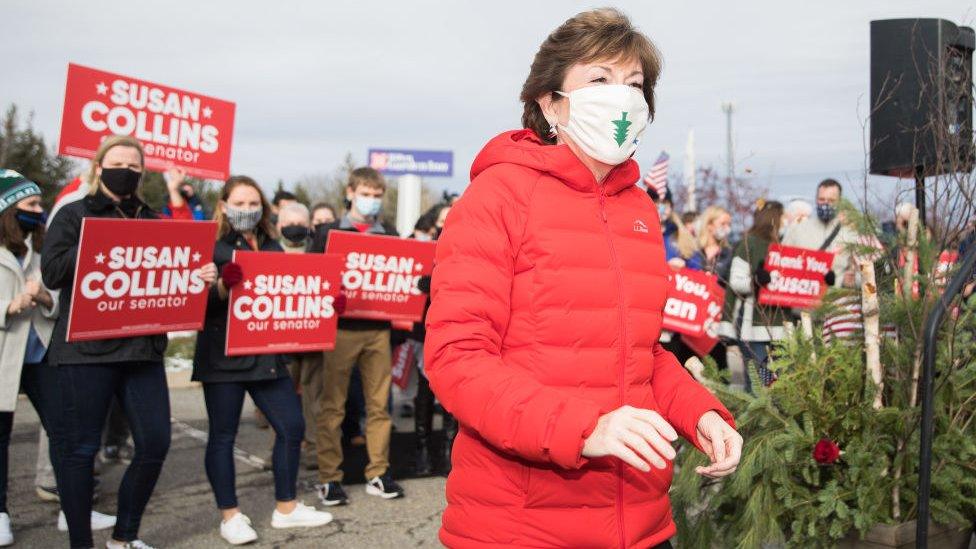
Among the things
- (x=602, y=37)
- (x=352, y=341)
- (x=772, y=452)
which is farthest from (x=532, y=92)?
(x=352, y=341)

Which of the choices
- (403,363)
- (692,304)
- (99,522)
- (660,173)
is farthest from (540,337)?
(660,173)

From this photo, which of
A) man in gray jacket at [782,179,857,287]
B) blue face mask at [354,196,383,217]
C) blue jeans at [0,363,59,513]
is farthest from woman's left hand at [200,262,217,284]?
man in gray jacket at [782,179,857,287]

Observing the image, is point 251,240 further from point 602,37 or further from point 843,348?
point 602,37

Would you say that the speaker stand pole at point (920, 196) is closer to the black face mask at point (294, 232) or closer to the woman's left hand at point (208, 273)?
the woman's left hand at point (208, 273)

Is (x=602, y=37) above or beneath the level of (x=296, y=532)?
above

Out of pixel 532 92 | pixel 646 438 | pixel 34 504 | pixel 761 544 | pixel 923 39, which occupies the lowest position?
pixel 34 504

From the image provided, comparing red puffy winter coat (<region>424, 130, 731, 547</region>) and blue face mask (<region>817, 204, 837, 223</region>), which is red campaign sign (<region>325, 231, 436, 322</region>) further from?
red puffy winter coat (<region>424, 130, 731, 547</region>)

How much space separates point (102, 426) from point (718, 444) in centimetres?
390

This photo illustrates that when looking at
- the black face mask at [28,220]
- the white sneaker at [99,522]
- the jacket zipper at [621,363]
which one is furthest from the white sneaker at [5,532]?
the jacket zipper at [621,363]

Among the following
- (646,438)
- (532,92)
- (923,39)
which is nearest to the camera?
(646,438)

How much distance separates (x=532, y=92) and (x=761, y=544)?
86.9 inches

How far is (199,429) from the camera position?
9.48 metres

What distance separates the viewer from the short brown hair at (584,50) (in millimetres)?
2246

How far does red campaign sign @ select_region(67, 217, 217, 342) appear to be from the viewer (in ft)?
16.3
